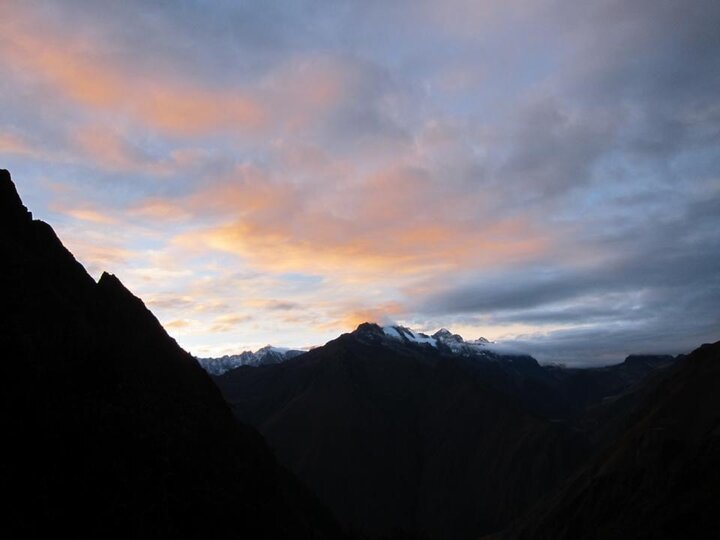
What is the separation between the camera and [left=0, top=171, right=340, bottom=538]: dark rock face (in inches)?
1136

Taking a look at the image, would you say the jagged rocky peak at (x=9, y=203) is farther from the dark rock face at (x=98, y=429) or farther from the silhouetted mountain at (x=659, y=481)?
the silhouetted mountain at (x=659, y=481)

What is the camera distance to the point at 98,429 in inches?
1351

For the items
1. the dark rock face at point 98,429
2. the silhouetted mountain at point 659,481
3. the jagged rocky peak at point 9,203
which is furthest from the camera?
the silhouetted mountain at point 659,481

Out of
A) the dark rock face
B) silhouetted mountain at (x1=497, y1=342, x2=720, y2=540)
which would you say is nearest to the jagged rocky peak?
the dark rock face

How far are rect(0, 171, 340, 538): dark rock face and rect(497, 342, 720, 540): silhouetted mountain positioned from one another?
63155mm

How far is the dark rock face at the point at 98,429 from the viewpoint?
94.7 feet

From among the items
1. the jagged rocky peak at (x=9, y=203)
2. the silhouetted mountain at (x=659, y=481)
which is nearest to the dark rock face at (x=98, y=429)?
the jagged rocky peak at (x=9, y=203)

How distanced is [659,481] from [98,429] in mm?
99079

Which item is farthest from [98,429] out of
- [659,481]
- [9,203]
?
[659,481]

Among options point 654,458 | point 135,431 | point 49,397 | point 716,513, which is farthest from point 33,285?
point 654,458

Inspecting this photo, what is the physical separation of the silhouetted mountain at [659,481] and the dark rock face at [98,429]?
207 ft

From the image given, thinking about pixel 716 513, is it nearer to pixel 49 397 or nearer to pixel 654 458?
pixel 654 458

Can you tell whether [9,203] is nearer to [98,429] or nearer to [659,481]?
[98,429]

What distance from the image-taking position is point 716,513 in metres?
80.1
